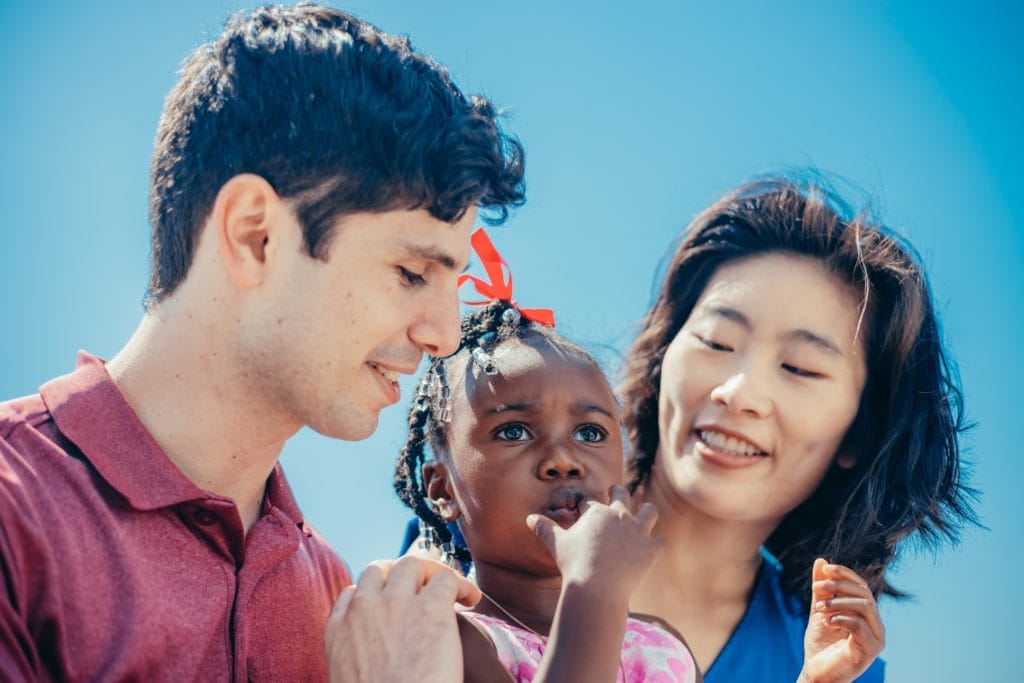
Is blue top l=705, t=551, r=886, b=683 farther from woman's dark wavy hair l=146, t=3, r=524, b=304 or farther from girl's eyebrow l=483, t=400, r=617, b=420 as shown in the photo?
woman's dark wavy hair l=146, t=3, r=524, b=304

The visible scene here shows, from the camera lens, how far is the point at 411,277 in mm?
2184

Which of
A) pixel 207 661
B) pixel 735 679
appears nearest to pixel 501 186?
pixel 207 661

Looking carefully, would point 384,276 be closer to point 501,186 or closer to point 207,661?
point 501,186

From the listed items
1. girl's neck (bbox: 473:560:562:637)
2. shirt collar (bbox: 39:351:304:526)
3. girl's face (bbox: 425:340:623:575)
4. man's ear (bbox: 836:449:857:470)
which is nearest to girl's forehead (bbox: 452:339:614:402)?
girl's face (bbox: 425:340:623:575)

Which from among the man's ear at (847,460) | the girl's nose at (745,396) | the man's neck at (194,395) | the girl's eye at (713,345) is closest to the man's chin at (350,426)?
the man's neck at (194,395)

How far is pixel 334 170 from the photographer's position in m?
2.12

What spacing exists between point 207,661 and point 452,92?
4.02 feet

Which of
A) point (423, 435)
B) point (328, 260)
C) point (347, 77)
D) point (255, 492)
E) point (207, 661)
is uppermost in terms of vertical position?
point (347, 77)

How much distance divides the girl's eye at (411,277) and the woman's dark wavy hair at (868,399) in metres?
1.62

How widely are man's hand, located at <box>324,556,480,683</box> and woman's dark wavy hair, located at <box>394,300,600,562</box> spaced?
2.27 feet

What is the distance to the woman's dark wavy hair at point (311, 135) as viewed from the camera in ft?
6.96

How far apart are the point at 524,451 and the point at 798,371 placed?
114 cm

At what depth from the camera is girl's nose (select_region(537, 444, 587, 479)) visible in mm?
2482

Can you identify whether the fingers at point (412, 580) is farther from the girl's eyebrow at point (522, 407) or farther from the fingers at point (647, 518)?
the girl's eyebrow at point (522, 407)
